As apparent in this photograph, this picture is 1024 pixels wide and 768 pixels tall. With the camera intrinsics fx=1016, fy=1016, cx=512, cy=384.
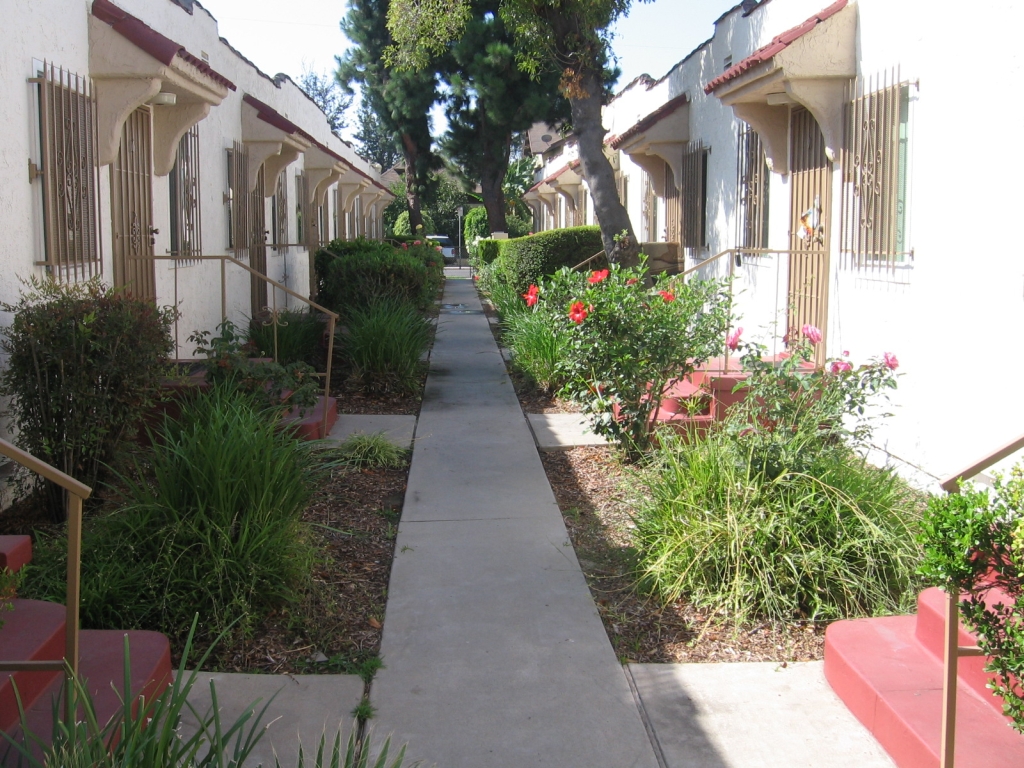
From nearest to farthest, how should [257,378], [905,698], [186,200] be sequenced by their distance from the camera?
[905,698] → [257,378] → [186,200]

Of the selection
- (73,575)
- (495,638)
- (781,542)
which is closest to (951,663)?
(781,542)

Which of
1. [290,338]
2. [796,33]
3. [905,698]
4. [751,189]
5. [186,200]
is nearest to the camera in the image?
[905,698]

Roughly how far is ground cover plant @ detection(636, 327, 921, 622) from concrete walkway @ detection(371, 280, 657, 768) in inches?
22.0

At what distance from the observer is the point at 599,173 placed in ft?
41.5

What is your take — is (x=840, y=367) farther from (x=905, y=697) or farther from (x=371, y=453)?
(x=371, y=453)

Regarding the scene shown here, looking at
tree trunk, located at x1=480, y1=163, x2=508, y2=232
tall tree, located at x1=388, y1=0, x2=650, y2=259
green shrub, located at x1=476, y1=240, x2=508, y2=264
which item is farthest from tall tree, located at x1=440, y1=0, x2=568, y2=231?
tall tree, located at x1=388, y1=0, x2=650, y2=259

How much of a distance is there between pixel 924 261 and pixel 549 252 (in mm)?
11479

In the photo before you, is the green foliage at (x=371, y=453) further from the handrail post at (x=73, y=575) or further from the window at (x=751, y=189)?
the window at (x=751, y=189)

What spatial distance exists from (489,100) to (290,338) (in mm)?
17037

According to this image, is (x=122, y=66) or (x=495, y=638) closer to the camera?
(x=495, y=638)

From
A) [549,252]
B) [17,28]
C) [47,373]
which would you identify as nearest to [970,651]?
[47,373]

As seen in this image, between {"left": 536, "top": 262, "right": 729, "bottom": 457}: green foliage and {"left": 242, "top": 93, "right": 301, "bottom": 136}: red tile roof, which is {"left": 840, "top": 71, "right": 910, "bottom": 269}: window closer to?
{"left": 536, "top": 262, "right": 729, "bottom": 457}: green foliage

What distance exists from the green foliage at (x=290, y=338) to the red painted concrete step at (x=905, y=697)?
7.18 metres

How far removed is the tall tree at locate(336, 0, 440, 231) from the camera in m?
28.7
